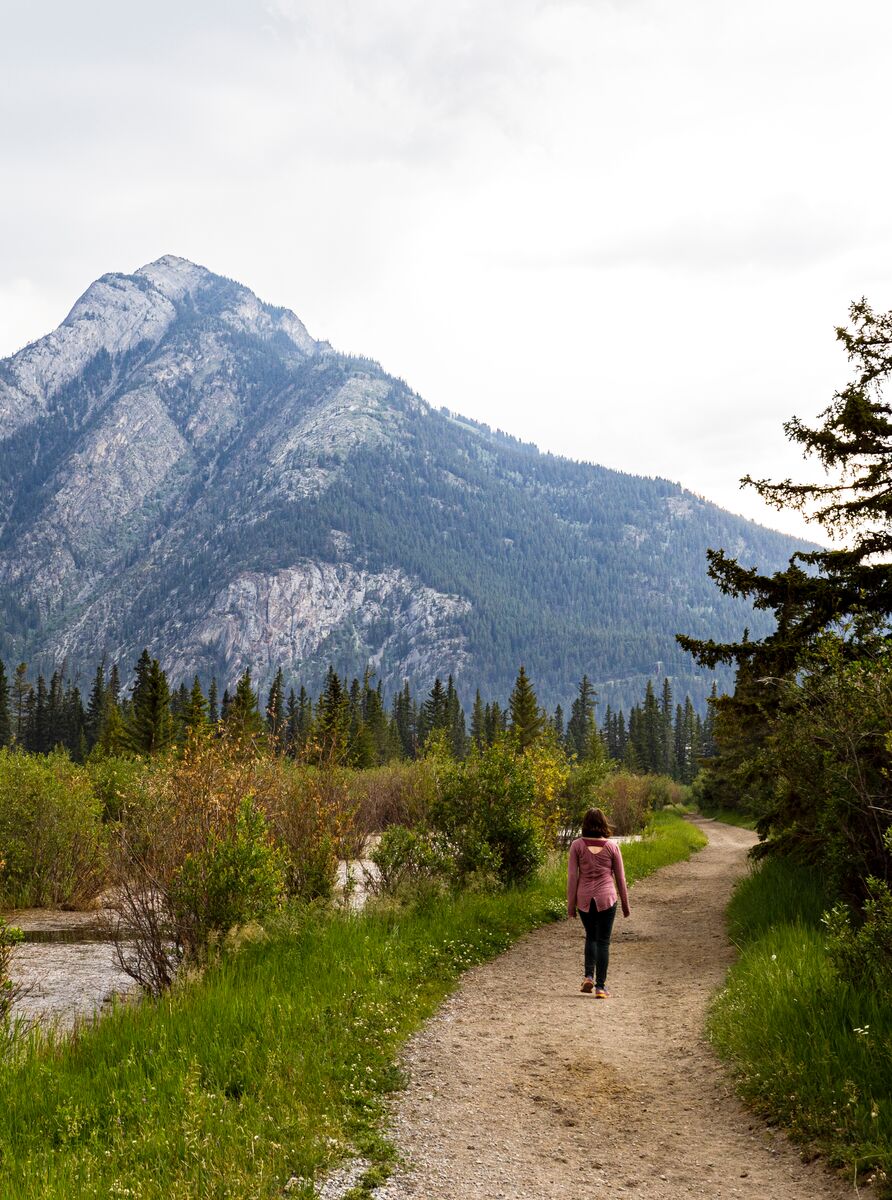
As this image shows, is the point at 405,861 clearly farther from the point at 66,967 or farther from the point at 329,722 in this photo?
the point at 329,722

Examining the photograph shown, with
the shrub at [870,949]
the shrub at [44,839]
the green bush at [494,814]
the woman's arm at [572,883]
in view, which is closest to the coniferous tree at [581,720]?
the shrub at [44,839]

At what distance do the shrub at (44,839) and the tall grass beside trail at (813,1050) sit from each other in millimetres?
16420

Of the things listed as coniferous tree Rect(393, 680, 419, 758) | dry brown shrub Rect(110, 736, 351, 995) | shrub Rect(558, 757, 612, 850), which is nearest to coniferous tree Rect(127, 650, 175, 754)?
shrub Rect(558, 757, 612, 850)

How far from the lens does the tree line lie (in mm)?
59944

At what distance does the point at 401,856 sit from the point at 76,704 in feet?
398

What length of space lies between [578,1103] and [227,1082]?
9.11 ft

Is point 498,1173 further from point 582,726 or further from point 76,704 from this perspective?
point 582,726

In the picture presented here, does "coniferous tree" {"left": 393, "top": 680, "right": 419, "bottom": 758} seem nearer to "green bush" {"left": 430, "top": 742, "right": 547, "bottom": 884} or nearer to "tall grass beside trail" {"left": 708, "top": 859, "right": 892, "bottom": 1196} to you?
"green bush" {"left": 430, "top": 742, "right": 547, "bottom": 884}

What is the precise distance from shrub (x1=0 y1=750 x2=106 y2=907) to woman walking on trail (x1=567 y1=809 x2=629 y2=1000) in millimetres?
13634

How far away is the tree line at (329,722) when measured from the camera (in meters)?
59.9

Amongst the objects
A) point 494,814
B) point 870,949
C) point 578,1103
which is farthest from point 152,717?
point 870,949

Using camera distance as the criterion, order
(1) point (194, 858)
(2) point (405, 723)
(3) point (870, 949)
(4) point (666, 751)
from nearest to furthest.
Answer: (3) point (870, 949), (1) point (194, 858), (2) point (405, 723), (4) point (666, 751)

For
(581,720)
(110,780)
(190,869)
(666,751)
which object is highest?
(190,869)

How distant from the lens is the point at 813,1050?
6.44m
